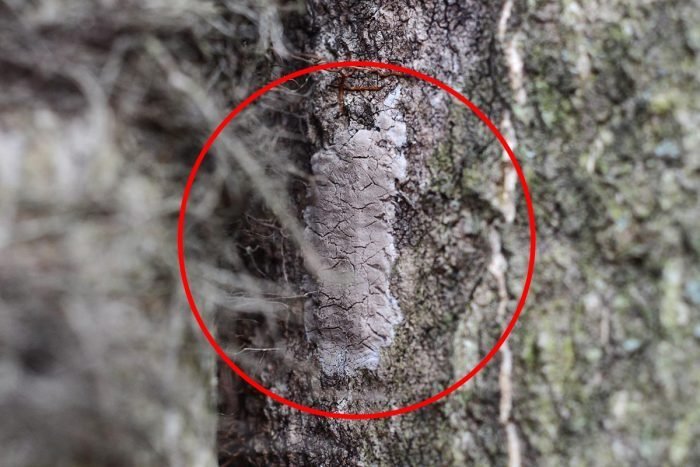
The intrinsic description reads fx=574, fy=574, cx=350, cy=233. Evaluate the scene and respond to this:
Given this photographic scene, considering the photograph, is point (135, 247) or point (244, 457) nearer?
point (244, 457)

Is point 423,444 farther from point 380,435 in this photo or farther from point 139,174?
point 139,174

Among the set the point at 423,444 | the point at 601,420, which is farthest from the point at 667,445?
the point at 423,444

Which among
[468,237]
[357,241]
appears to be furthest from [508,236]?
[357,241]

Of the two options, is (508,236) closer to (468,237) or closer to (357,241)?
(468,237)

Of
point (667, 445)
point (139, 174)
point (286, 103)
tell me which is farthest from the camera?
point (139, 174)
